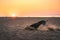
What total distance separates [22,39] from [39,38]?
857 millimetres

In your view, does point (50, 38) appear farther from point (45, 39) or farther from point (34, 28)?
point (34, 28)

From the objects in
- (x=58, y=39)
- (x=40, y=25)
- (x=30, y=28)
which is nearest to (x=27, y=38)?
(x=58, y=39)

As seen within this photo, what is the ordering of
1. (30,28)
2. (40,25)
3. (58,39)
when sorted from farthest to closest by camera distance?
(40,25) → (30,28) → (58,39)

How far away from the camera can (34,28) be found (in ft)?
34.7

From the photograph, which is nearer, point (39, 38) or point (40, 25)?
point (39, 38)

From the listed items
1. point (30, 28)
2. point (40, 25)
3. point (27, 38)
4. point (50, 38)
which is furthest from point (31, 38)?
point (40, 25)

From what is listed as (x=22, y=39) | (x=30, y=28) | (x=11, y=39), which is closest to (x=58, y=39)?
(x=22, y=39)

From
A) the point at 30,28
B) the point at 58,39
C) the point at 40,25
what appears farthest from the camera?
the point at 40,25

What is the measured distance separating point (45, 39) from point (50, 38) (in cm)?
33

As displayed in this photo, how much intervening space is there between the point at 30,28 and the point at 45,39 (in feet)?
8.88

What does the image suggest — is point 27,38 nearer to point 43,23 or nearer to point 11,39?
point 11,39

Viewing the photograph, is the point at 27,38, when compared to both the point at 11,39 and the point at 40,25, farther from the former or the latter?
the point at 40,25

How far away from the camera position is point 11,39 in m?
7.71

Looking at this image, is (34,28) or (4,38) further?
(34,28)
